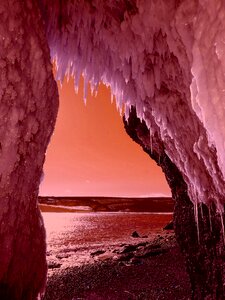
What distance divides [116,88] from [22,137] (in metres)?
1.87

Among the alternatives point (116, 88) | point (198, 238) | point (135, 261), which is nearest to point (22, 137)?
point (116, 88)

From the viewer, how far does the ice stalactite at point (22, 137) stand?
3621 millimetres

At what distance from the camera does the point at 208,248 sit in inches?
211

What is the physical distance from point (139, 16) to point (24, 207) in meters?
2.64

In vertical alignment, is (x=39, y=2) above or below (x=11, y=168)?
above

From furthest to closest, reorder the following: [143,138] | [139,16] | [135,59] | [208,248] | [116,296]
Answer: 1. [116,296]
2. [143,138]
3. [208,248]
4. [135,59]
5. [139,16]

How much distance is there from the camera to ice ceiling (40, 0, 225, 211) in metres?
2.64

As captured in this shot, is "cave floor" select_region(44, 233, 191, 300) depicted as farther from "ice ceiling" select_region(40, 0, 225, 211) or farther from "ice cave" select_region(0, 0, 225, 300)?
"ice ceiling" select_region(40, 0, 225, 211)

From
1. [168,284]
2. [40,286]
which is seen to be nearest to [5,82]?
[40,286]

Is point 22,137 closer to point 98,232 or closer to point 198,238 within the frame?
point 198,238

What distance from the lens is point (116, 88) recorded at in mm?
5098

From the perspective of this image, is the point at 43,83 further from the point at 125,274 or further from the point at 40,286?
the point at 125,274

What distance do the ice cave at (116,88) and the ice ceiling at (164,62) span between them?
1cm

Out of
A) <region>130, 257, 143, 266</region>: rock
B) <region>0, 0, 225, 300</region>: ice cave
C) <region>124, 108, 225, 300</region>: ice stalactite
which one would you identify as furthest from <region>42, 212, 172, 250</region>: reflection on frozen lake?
<region>0, 0, 225, 300</region>: ice cave
